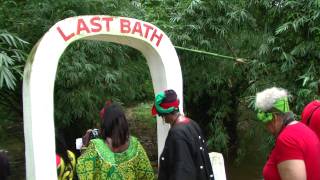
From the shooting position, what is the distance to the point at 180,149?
3.08 m

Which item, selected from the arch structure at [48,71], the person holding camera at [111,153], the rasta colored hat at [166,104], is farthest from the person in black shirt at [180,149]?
the arch structure at [48,71]

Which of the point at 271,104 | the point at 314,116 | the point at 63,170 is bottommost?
the point at 63,170

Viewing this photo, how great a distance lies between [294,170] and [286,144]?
14 centimetres

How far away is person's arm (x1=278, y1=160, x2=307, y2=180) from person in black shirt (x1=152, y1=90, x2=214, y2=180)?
641 mm

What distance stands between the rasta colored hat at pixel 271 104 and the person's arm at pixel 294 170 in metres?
0.31

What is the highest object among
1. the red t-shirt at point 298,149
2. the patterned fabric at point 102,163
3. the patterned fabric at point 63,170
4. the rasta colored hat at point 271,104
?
the rasta colored hat at point 271,104

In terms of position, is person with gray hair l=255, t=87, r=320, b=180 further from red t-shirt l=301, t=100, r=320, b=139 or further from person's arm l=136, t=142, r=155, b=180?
person's arm l=136, t=142, r=155, b=180

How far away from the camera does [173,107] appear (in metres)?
3.25

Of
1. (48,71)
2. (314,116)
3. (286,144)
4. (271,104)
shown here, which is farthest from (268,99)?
(48,71)

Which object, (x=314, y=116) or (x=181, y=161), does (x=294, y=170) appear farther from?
(x=314, y=116)

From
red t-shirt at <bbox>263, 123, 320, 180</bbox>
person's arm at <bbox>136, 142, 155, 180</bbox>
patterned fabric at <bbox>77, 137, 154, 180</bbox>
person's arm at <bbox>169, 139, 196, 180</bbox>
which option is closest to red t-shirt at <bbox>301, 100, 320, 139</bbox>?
red t-shirt at <bbox>263, 123, 320, 180</bbox>

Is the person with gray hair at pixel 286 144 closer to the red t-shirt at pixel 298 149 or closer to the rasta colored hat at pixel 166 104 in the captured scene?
the red t-shirt at pixel 298 149

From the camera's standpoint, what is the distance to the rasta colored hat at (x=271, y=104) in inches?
112

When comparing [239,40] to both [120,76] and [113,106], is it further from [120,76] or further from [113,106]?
[113,106]
